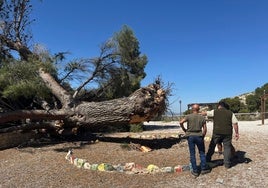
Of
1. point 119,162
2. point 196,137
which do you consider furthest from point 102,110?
point 196,137

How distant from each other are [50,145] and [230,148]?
6.96 metres

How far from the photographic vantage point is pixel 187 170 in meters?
8.18

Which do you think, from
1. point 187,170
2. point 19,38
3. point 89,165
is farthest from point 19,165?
point 19,38

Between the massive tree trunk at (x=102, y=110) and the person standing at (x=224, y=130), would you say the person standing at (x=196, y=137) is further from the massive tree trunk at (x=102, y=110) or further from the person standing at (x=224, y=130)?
the massive tree trunk at (x=102, y=110)

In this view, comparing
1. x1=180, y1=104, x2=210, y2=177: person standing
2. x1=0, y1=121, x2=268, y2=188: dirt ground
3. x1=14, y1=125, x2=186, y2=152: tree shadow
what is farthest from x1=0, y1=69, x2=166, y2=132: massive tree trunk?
x1=180, y1=104, x2=210, y2=177: person standing

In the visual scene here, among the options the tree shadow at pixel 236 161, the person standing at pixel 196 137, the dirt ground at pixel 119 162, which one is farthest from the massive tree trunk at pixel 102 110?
the person standing at pixel 196 137

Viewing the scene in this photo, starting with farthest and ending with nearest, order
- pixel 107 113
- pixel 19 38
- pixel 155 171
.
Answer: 1. pixel 19 38
2. pixel 107 113
3. pixel 155 171

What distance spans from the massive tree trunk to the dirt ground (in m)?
0.90

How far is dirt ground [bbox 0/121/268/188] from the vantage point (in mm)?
7453

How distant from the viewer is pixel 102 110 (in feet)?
39.7

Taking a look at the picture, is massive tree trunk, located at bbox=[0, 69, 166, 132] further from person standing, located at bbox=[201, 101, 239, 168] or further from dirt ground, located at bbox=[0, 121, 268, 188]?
person standing, located at bbox=[201, 101, 239, 168]

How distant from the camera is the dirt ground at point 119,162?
293 inches

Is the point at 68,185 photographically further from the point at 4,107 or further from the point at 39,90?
the point at 4,107

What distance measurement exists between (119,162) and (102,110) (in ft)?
10.3
